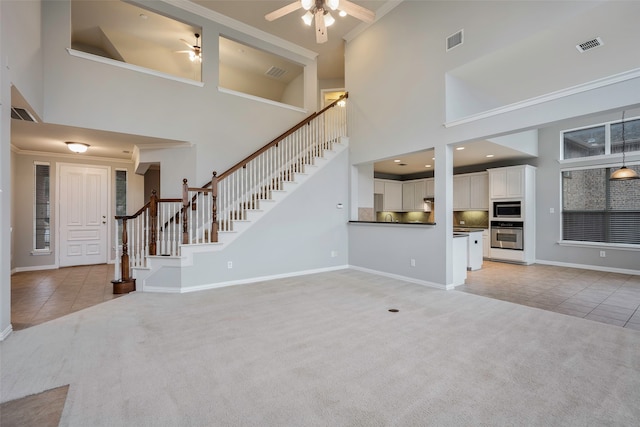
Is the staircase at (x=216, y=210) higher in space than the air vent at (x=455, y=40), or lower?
lower

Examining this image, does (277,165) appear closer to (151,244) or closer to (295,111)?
(295,111)

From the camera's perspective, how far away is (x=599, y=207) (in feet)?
20.7

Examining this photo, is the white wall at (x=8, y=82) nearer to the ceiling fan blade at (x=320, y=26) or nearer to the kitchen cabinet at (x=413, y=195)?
the ceiling fan blade at (x=320, y=26)

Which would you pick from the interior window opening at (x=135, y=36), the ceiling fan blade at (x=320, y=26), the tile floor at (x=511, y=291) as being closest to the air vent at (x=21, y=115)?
the interior window opening at (x=135, y=36)

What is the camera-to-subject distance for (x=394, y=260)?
547cm

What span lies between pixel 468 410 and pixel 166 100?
605 cm

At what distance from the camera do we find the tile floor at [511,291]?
3586 mm

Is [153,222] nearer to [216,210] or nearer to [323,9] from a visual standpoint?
[216,210]

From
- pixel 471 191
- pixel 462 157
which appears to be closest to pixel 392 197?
pixel 471 191

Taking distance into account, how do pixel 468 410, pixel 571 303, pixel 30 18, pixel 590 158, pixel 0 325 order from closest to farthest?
pixel 468 410, pixel 0 325, pixel 30 18, pixel 571 303, pixel 590 158

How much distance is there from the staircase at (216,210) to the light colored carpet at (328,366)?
0.86m

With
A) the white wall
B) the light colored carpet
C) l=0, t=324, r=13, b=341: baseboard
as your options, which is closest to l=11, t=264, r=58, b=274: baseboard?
the light colored carpet

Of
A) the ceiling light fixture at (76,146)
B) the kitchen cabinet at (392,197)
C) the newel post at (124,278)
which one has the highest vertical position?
the ceiling light fixture at (76,146)

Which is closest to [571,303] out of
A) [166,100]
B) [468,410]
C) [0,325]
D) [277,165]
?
[468,410]
